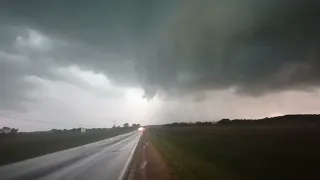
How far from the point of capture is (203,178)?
25766 millimetres

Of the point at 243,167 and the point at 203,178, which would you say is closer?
the point at 203,178

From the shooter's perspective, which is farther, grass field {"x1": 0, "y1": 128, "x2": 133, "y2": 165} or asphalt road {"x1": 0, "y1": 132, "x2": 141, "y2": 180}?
grass field {"x1": 0, "y1": 128, "x2": 133, "y2": 165}

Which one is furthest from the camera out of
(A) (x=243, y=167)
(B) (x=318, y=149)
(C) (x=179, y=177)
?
(B) (x=318, y=149)

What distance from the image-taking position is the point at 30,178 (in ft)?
82.7

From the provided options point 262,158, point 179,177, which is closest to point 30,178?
point 179,177

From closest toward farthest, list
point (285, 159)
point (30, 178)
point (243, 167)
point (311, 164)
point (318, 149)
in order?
point (30, 178) → point (243, 167) → point (311, 164) → point (285, 159) → point (318, 149)

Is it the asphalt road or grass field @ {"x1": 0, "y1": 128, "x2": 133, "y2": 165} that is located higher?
grass field @ {"x1": 0, "y1": 128, "x2": 133, "y2": 165}

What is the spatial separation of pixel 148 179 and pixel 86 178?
4.52m

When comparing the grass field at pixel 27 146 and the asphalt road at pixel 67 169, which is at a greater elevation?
the grass field at pixel 27 146

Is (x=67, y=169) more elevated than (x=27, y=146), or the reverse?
(x=27, y=146)

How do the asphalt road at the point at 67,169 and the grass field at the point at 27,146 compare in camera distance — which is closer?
the asphalt road at the point at 67,169

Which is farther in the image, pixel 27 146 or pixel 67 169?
pixel 27 146

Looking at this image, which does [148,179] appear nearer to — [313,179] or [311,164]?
[313,179]

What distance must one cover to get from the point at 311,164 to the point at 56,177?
26892 millimetres
